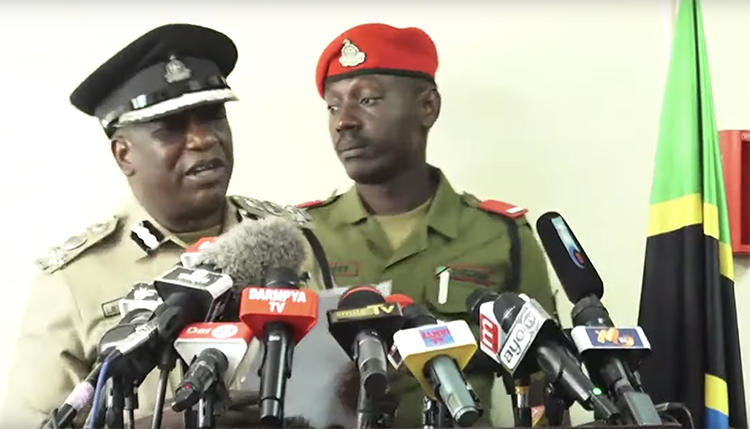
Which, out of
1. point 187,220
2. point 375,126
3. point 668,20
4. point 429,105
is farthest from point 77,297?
point 668,20

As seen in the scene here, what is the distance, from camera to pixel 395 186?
4.71 feet

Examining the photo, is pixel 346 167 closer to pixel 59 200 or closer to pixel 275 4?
pixel 275 4

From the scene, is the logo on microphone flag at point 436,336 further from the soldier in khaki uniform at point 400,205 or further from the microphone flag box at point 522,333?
the soldier in khaki uniform at point 400,205

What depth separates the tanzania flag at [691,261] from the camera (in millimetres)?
1342

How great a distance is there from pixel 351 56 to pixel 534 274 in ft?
1.54

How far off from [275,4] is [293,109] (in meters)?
0.19

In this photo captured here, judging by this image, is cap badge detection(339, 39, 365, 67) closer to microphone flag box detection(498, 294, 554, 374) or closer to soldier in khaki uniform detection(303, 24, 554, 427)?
soldier in khaki uniform detection(303, 24, 554, 427)

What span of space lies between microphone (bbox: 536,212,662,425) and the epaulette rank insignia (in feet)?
1.54

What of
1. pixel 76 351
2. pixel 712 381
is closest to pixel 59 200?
pixel 76 351

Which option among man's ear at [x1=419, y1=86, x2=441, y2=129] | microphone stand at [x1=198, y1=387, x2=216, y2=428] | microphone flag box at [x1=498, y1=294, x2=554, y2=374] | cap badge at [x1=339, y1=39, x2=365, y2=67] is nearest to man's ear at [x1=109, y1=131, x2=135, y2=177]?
cap badge at [x1=339, y1=39, x2=365, y2=67]

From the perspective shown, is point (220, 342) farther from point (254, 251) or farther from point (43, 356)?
point (43, 356)

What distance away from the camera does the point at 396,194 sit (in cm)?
144

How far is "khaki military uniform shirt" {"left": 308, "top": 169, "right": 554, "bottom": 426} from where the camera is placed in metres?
1.39

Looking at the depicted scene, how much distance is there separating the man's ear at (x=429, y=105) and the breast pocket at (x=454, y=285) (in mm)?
247
